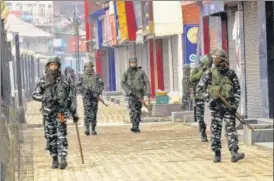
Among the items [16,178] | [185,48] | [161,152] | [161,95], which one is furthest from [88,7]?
[16,178]

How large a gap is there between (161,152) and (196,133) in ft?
11.9

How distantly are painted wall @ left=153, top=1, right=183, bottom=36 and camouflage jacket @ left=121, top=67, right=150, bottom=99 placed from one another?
10.3 meters

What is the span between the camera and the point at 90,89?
646 inches

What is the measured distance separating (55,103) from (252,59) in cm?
829

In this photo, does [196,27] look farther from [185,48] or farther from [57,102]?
[57,102]

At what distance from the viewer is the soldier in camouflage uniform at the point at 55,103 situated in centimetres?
1069

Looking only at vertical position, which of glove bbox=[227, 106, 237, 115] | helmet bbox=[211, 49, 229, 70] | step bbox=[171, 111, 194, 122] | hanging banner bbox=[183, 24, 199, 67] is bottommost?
step bbox=[171, 111, 194, 122]

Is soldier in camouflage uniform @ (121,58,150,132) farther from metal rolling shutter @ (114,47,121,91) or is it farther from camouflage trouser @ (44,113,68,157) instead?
metal rolling shutter @ (114,47,121,91)

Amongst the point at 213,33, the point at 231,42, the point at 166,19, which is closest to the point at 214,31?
the point at 213,33

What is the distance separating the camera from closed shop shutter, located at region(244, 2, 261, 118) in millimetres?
17594

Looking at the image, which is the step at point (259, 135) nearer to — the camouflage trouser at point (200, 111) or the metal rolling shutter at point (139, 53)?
the camouflage trouser at point (200, 111)

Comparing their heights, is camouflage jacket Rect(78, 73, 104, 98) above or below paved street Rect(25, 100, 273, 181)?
above

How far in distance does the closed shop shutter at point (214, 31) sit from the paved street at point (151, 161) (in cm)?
473

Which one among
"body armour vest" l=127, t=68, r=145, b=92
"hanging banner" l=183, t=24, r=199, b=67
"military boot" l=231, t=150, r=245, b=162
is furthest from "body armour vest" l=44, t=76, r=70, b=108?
"hanging banner" l=183, t=24, r=199, b=67
